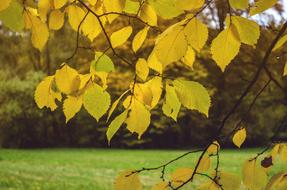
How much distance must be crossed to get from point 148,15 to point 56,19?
23 cm

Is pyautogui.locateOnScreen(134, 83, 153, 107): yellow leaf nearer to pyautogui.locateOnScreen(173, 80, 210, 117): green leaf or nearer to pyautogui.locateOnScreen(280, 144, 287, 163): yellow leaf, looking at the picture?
pyautogui.locateOnScreen(173, 80, 210, 117): green leaf

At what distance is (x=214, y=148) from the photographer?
4.25 feet

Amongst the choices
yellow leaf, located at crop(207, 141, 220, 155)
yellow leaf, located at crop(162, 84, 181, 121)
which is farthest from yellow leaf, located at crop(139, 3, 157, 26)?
yellow leaf, located at crop(207, 141, 220, 155)

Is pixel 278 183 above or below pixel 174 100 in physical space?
below

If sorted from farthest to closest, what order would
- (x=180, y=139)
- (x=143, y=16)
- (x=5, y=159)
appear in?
(x=180, y=139), (x=5, y=159), (x=143, y=16)

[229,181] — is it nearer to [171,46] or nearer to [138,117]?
[138,117]

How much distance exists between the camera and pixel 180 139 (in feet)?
87.0

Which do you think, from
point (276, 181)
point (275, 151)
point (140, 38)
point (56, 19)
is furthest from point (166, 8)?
point (275, 151)

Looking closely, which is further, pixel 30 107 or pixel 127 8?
pixel 30 107

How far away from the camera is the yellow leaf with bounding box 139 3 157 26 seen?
1.11m

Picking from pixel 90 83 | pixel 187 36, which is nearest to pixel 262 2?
pixel 187 36

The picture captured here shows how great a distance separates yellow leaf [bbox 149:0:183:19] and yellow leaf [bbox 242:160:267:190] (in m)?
0.37

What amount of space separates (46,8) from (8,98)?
78.6 ft

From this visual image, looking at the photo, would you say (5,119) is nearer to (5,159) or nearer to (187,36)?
(5,159)
